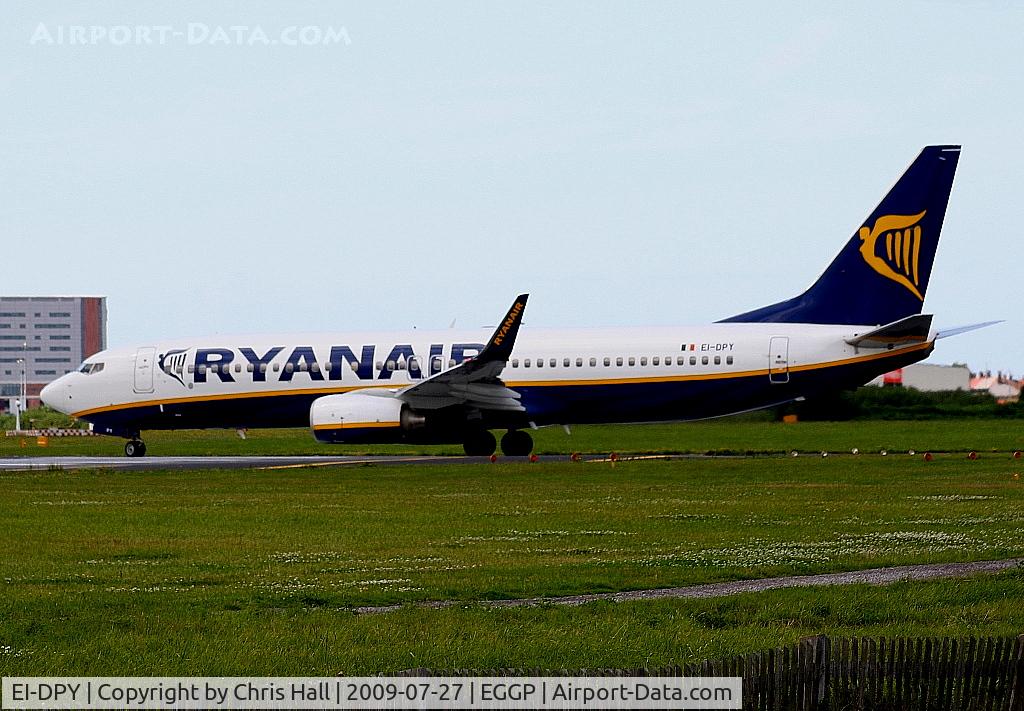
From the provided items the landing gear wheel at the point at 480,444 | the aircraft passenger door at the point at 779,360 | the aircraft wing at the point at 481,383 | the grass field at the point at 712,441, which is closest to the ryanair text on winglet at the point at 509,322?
the aircraft wing at the point at 481,383

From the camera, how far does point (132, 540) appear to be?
20.6 meters

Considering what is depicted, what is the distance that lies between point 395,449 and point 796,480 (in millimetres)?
22837

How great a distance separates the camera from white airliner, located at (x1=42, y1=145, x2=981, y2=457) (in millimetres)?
40938

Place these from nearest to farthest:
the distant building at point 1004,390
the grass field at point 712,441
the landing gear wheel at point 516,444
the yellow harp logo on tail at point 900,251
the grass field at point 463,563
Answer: the grass field at point 463,563
the yellow harp logo on tail at point 900,251
the landing gear wheel at point 516,444
the grass field at point 712,441
the distant building at point 1004,390

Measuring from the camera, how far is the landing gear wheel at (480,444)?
44094mm

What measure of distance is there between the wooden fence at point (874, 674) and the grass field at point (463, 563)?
2.69 meters

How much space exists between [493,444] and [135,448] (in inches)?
471

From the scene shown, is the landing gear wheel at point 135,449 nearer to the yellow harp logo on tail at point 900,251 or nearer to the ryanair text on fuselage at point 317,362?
the ryanair text on fuselage at point 317,362

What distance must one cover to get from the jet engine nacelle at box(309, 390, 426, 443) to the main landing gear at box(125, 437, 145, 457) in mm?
9191

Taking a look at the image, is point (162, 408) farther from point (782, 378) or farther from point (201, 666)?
point (201, 666)

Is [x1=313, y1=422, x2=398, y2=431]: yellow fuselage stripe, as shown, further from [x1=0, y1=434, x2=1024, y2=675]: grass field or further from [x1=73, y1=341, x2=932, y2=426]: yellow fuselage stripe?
[x1=0, y1=434, x2=1024, y2=675]: grass field

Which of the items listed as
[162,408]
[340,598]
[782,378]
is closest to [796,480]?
[782,378]

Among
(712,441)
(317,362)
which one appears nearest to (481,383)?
(317,362)

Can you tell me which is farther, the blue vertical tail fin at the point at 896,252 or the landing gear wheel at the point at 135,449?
the landing gear wheel at the point at 135,449
